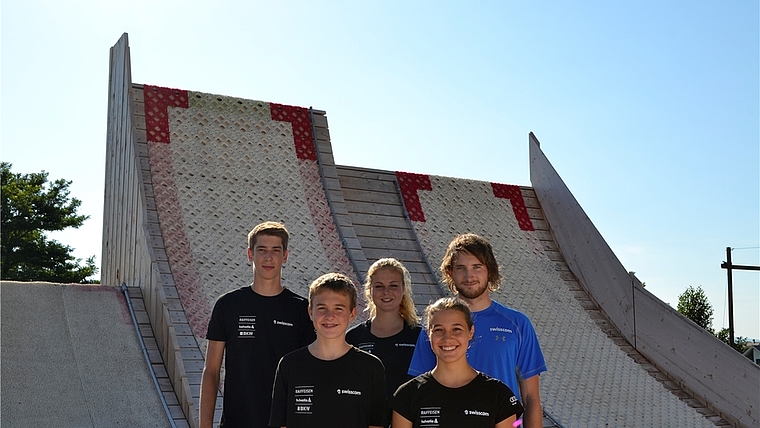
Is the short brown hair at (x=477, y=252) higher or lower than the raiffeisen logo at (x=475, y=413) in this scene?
higher

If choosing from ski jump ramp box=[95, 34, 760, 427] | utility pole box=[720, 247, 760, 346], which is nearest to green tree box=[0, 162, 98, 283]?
ski jump ramp box=[95, 34, 760, 427]

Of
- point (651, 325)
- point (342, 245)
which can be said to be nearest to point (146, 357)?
point (342, 245)

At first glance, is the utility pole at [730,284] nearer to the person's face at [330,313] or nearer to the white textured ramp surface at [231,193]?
the white textured ramp surface at [231,193]

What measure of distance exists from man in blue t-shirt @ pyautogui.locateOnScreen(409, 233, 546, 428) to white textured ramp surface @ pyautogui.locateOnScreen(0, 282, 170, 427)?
8.50 ft

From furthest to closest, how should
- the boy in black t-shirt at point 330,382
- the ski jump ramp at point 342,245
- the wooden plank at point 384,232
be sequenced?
the wooden plank at point 384,232 → the ski jump ramp at point 342,245 → the boy in black t-shirt at point 330,382

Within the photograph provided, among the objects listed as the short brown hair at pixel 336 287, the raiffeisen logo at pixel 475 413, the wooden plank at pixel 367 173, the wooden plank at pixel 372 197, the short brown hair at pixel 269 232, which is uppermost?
the wooden plank at pixel 367 173

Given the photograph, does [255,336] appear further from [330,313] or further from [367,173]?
[367,173]

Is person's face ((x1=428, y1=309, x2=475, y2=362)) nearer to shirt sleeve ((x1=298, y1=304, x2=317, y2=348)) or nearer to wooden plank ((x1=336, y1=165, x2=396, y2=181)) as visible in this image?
shirt sleeve ((x1=298, y1=304, x2=317, y2=348))

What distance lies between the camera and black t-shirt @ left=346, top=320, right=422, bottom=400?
7.81 feet

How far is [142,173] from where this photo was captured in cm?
570

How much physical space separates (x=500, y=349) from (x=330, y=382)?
50 cm

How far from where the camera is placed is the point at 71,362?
14.7 ft

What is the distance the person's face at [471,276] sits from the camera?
226 cm

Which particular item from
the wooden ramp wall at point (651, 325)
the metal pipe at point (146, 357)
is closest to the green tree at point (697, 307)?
the wooden ramp wall at point (651, 325)
